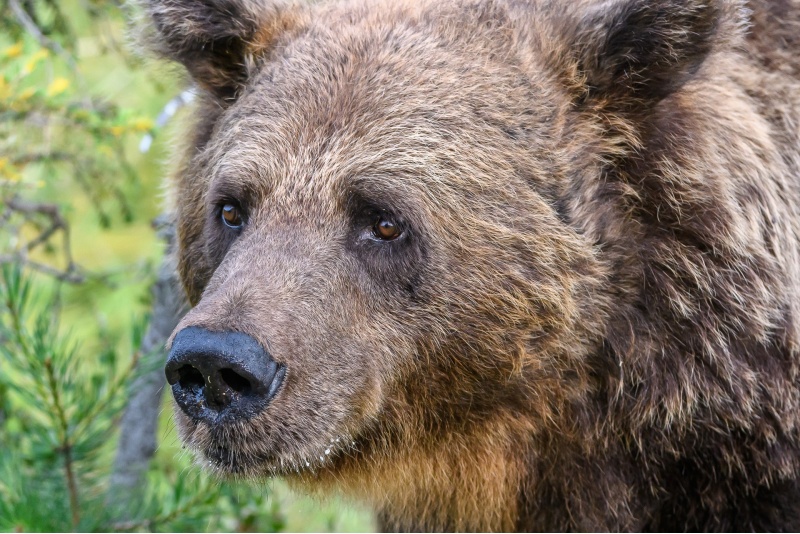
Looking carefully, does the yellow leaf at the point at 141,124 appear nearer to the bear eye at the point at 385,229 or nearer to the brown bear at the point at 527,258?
the brown bear at the point at 527,258

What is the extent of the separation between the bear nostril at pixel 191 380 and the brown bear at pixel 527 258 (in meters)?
0.11

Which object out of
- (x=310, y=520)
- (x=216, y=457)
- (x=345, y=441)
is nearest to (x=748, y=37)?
(x=345, y=441)

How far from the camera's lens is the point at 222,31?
14.6ft

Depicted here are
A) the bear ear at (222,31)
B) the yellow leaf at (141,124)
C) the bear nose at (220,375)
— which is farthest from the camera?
the yellow leaf at (141,124)

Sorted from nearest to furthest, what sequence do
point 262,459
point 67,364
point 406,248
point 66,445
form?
point 262,459
point 406,248
point 67,364
point 66,445

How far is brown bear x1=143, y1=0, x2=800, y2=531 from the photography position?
3.73 meters

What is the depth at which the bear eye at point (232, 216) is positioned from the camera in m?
4.00

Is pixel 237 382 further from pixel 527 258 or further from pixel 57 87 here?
pixel 57 87

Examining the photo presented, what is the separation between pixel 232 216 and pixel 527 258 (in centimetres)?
123

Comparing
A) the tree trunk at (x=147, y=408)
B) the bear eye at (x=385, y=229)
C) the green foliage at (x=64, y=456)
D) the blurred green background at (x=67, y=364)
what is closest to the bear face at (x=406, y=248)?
the bear eye at (x=385, y=229)

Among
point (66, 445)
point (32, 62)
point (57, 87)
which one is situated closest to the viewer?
point (66, 445)

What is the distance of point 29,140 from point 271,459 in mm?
3507

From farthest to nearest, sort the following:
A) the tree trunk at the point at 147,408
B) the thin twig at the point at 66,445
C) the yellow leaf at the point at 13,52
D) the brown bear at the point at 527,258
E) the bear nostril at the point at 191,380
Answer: the tree trunk at the point at 147,408
the yellow leaf at the point at 13,52
the thin twig at the point at 66,445
the brown bear at the point at 527,258
the bear nostril at the point at 191,380

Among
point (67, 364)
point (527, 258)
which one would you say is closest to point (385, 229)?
point (527, 258)
